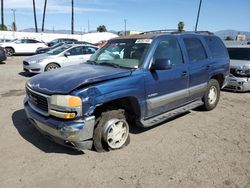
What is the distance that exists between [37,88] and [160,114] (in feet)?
7.38

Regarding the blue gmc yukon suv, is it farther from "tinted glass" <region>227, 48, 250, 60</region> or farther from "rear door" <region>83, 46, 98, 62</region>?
"rear door" <region>83, 46, 98, 62</region>

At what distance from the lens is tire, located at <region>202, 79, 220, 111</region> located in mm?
6174

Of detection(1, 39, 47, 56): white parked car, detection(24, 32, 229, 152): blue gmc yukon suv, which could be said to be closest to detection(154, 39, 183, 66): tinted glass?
detection(24, 32, 229, 152): blue gmc yukon suv

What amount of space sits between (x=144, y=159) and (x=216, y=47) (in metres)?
3.88

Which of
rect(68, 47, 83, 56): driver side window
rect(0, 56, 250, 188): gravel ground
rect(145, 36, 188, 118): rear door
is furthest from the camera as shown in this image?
rect(68, 47, 83, 56): driver side window

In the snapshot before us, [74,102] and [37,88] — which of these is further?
[37,88]

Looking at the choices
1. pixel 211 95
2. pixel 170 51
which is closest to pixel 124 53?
pixel 170 51

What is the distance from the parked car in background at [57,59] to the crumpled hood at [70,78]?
24.2 ft

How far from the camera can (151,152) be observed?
13.7 feet

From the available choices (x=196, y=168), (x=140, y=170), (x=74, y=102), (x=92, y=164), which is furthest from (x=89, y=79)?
(x=196, y=168)

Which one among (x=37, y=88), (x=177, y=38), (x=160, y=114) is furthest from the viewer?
(x=177, y=38)

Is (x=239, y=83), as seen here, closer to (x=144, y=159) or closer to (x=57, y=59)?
(x=144, y=159)

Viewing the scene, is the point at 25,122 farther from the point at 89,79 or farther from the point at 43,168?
the point at 89,79

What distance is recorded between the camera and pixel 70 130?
3.54 meters
